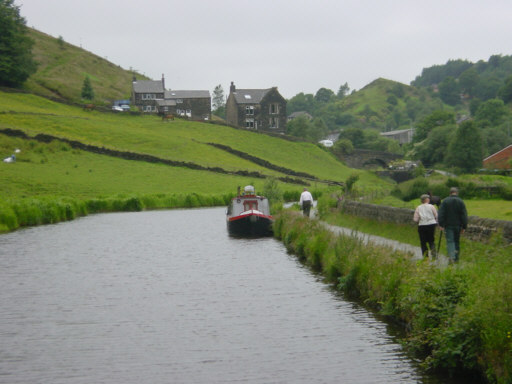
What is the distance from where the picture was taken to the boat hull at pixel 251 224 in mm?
39469

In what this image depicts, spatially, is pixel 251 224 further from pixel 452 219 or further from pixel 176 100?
pixel 176 100

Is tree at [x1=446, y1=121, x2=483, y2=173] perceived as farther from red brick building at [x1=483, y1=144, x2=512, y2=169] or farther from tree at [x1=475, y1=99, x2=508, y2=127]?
tree at [x1=475, y1=99, x2=508, y2=127]

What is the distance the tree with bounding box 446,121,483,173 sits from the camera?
96.3 meters

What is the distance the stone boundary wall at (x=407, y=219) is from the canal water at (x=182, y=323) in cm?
490

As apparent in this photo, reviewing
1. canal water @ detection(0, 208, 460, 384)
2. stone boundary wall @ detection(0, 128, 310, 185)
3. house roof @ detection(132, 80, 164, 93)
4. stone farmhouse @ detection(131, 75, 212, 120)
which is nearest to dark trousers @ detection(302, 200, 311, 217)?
canal water @ detection(0, 208, 460, 384)

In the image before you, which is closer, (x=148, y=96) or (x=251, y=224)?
(x=251, y=224)

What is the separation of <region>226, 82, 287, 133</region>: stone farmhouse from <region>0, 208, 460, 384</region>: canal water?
379ft

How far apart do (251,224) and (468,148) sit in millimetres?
65563

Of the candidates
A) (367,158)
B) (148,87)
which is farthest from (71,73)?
(367,158)

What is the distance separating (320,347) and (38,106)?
104645 mm

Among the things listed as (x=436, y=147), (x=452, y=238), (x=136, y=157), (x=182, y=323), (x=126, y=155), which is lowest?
(x=182, y=323)

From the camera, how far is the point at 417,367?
12852 mm

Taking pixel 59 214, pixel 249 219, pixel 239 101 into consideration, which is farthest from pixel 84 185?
pixel 239 101

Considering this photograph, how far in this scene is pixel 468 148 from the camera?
9662 centimetres
